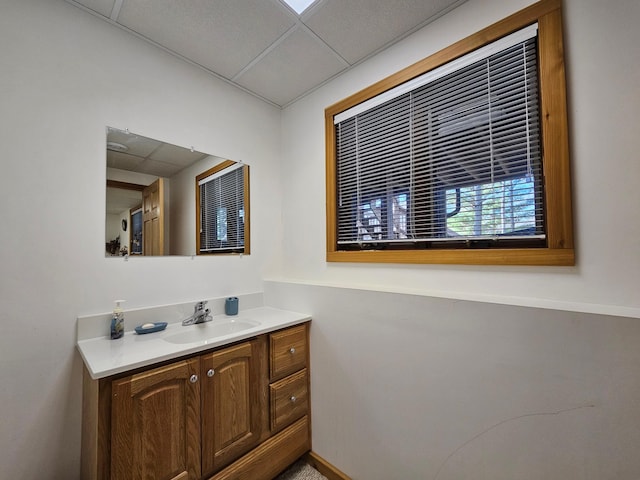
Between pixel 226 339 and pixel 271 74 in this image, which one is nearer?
pixel 226 339

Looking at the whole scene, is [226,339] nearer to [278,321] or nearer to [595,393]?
[278,321]

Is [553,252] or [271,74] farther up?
[271,74]

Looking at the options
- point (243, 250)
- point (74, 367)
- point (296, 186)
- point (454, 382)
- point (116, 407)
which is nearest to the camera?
point (116, 407)

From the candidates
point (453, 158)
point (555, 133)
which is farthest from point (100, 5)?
point (555, 133)

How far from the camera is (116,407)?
0.99 meters

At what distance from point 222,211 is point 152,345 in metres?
1.00

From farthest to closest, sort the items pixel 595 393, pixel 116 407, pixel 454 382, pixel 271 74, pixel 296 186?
pixel 296 186 < pixel 271 74 < pixel 454 382 < pixel 116 407 < pixel 595 393

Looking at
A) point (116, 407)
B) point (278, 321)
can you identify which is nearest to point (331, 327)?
point (278, 321)

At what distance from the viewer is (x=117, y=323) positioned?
136 cm

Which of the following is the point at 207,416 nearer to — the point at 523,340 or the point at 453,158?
the point at 523,340

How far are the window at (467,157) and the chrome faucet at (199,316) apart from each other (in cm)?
91

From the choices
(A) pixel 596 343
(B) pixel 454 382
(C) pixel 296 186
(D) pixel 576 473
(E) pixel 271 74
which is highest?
(E) pixel 271 74

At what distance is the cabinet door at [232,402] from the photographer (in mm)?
1240

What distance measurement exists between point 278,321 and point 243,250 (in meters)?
0.67
